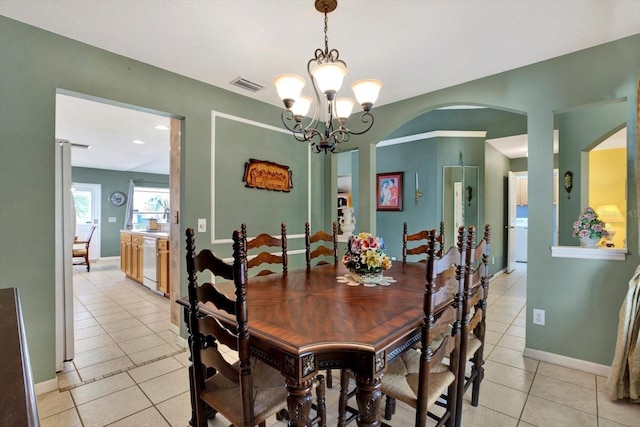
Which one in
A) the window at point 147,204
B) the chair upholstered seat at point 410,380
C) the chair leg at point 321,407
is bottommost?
the chair leg at point 321,407

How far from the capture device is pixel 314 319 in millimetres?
1291

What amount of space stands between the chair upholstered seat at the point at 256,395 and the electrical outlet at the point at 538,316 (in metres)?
2.31

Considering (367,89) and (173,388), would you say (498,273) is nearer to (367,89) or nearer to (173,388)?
(367,89)

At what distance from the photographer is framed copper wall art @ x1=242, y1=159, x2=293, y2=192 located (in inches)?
127

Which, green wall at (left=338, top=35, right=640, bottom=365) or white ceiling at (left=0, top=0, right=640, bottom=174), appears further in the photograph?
green wall at (left=338, top=35, right=640, bottom=365)

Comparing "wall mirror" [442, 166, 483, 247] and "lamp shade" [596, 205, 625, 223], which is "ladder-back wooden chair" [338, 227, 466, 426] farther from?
"lamp shade" [596, 205, 625, 223]

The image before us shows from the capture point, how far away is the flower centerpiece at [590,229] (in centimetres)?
229

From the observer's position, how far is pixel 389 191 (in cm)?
541

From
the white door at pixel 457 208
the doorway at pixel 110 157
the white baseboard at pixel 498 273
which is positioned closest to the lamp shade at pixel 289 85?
the doorway at pixel 110 157

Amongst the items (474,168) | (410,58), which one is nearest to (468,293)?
(410,58)

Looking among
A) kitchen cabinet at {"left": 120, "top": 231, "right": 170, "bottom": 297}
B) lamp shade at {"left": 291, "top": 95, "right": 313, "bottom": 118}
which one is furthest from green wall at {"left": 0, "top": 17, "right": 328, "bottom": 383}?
kitchen cabinet at {"left": 120, "top": 231, "right": 170, "bottom": 297}

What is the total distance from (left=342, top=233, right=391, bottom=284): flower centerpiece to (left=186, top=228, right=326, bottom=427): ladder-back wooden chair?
0.76 meters

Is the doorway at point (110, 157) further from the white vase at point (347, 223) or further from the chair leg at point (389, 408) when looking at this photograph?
the chair leg at point (389, 408)

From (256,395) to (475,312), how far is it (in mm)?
1240
